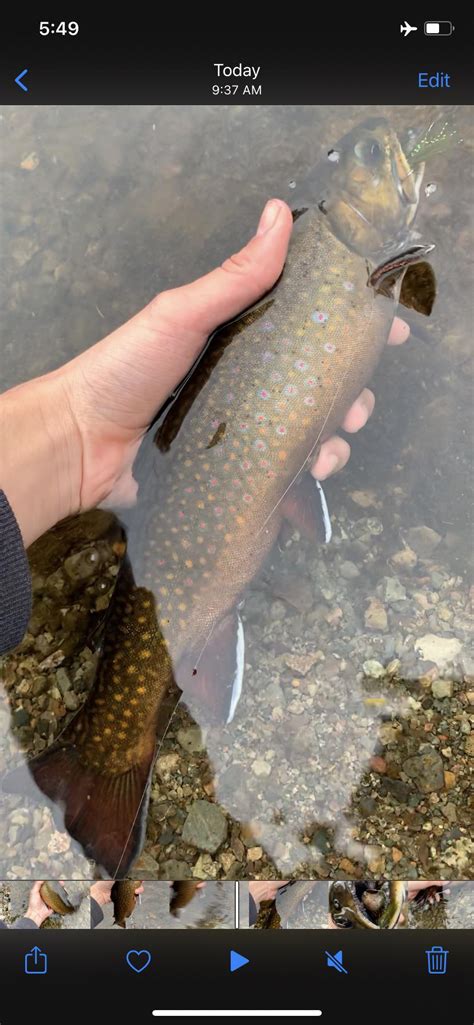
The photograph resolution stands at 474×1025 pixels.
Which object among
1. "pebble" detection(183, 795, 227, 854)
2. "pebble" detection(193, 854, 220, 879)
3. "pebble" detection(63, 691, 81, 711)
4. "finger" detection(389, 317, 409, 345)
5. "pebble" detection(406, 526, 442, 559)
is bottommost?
"pebble" detection(193, 854, 220, 879)

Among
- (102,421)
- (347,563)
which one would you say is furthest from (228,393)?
(347,563)

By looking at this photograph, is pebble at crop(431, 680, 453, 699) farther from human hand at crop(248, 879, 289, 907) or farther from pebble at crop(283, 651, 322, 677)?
human hand at crop(248, 879, 289, 907)

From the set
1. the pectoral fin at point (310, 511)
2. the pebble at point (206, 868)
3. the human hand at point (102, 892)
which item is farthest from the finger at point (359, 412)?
the human hand at point (102, 892)

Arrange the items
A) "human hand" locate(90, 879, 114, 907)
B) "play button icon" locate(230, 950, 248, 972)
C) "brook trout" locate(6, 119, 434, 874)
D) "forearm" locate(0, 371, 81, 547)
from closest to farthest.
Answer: "play button icon" locate(230, 950, 248, 972), "human hand" locate(90, 879, 114, 907), "brook trout" locate(6, 119, 434, 874), "forearm" locate(0, 371, 81, 547)

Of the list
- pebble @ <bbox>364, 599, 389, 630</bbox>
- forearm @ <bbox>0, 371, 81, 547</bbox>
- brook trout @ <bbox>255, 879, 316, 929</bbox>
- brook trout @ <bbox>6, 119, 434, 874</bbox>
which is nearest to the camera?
brook trout @ <bbox>255, 879, 316, 929</bbox>

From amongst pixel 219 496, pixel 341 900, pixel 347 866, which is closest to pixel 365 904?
pixel 341 900

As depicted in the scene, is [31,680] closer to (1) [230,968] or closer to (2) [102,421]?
(2) [102,421]

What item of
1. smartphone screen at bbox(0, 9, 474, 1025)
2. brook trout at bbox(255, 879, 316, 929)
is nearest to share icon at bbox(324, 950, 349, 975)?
smartphone screen at bbox(0, 9, 474, 1025)

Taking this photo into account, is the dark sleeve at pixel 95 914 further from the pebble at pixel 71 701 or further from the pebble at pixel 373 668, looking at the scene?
the pebble at pixel 373 668
